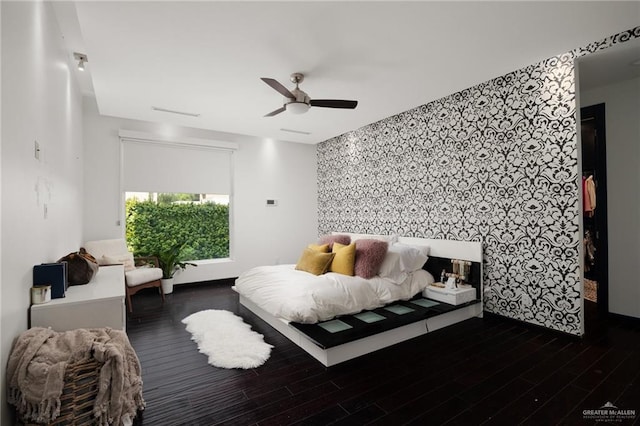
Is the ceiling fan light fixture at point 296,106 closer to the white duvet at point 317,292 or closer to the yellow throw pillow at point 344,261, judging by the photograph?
the yellow throw pillow at point 344,261

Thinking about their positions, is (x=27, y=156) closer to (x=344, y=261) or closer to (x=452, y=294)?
(x=344, y=261)

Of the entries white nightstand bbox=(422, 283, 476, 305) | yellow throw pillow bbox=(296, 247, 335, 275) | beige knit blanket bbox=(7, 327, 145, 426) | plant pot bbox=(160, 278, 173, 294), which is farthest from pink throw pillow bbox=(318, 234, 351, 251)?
beige knit blanket bbox=(7, 327, 145, 426)

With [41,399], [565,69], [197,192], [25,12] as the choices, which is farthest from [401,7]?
[197,192]

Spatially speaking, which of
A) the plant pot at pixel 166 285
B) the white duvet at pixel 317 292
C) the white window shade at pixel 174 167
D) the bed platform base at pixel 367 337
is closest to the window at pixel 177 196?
the white window shade at pixel 174 167

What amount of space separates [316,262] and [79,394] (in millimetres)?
2722

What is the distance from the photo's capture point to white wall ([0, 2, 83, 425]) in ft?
5.19

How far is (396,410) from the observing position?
6.65 ft

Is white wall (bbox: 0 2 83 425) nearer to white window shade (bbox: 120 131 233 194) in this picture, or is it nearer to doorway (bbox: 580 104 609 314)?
white window shade (bbox: 120 131 233 194)

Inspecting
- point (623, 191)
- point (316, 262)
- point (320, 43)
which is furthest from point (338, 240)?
point (623, 191)

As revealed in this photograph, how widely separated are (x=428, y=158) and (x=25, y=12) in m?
4.21

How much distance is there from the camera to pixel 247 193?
6.12 m

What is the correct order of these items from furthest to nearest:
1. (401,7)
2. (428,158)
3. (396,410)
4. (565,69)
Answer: (428,158) < (565,69) < (401,7) < (396,410)

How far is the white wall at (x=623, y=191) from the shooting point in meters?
3.46

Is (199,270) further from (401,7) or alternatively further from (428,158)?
Answer: (401,7)
